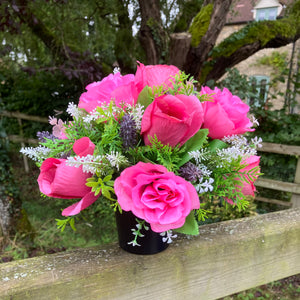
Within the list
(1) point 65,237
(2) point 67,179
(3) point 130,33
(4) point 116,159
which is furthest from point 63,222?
(3) point 130,33

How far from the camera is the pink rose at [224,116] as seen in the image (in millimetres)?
784

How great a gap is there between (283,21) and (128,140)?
14.6 ft

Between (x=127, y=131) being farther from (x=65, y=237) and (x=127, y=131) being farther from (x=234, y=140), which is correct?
(x=65, y=237)

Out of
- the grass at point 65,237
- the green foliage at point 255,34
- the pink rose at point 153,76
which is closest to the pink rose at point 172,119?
the pink rose at point 153,76

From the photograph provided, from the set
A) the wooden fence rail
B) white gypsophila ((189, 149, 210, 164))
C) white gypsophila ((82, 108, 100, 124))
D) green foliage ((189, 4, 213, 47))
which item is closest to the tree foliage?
green foliage ((189, 4, 213, 47))

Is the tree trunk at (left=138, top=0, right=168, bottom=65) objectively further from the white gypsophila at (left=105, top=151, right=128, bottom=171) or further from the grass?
the white gypsophila at (left=105, top=151, right=128, bottom=171)

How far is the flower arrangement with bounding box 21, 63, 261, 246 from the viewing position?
2.11 ft

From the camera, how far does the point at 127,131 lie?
0.70 meters

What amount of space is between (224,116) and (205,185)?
22cm

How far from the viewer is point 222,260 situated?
A: 3.17 ft

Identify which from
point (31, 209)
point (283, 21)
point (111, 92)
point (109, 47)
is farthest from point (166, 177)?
point (109, 47)

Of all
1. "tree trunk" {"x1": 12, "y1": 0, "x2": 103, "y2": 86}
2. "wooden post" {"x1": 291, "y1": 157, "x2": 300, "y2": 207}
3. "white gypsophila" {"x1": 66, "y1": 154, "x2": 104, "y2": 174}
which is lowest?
"wooden post" {"x1": 291, "y1": 157, "x2": 300, "y2": 207}

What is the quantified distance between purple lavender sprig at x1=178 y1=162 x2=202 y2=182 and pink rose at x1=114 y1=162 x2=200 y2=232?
4cm

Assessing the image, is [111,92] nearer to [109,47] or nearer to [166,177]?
[166,177]
